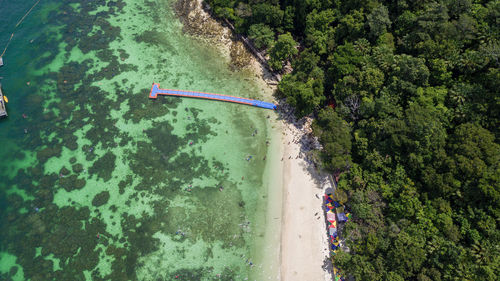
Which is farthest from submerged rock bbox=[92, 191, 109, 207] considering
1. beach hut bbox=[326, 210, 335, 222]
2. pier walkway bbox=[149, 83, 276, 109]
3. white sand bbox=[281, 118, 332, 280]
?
beach hut bbox=[326, 210, 335, 222]

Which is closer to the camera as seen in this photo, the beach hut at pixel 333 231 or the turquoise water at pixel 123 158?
the turquoise water at pixel 123 158

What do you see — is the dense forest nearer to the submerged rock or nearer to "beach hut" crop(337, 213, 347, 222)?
"beach hut" crop(337, 213, 347, 222)

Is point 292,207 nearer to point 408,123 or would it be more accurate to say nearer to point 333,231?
point 333,231

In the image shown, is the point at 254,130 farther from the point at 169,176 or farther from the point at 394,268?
the point at 394,268

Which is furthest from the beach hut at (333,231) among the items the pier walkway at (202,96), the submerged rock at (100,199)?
the submerged rock at (100,199)

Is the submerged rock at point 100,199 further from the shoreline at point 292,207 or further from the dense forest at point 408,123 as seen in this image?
the dense forest at point 408,123

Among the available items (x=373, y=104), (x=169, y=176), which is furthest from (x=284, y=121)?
(x=169, y=176)
